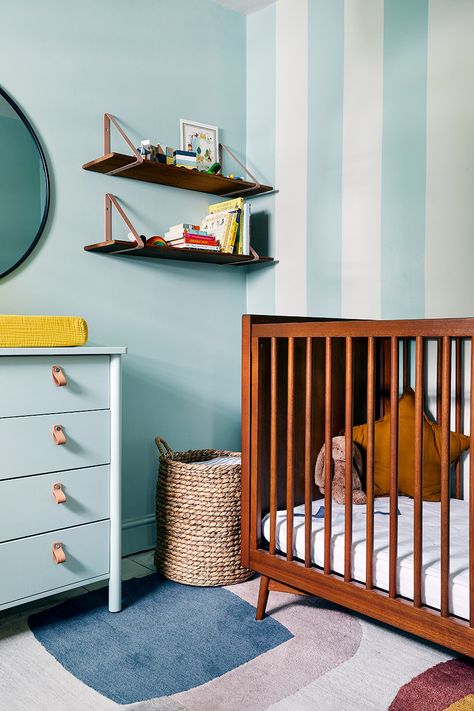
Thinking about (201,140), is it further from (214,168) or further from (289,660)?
(289,660)

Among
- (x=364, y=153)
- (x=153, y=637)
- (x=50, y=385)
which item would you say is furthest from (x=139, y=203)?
(x=153, y=637)

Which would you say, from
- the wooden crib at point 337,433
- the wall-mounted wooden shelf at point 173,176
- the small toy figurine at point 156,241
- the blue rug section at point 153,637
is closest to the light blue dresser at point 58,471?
the blue rug section at point 153,637

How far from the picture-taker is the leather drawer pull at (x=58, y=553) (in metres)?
1.74

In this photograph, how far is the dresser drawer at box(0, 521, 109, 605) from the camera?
5.47 ft

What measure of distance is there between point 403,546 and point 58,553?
94 centimetres

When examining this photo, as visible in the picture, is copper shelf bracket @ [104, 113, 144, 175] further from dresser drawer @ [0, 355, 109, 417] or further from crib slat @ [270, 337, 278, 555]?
crib slat @ [270, 337, 278, 555]

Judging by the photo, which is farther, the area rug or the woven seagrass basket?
the woven seagrass basket

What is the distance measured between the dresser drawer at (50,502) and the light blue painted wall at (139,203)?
0.59m

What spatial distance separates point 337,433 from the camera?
2.15m

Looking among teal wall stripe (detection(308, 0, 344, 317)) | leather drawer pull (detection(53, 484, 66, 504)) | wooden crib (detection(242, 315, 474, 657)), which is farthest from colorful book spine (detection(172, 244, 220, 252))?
leather drawer pull (detection(53, 484, 66, 504))

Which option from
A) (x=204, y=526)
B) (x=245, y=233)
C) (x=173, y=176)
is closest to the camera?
(x=204, y=526)

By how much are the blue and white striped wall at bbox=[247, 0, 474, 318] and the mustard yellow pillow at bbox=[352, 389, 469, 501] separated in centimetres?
40

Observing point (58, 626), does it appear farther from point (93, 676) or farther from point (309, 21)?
point (309, 21)

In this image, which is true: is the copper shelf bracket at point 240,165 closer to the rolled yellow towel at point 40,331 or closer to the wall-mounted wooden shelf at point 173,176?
the wall-mounted wooden shelf at point 173,176
